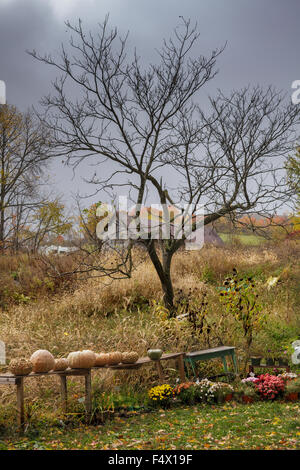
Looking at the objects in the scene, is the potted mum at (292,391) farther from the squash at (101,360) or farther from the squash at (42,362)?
the squash at (42,362)

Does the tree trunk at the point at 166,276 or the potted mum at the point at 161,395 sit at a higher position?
the tree trunk at the point at 166,276

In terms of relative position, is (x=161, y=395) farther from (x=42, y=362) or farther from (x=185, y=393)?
(x=42, y=362)

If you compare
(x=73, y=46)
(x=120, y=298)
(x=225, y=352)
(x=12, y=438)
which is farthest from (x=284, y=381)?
(x=73, y=46)

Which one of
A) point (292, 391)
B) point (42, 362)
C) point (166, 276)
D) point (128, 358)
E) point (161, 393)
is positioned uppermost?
point (166, 276)

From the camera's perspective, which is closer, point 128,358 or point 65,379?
point 65,379

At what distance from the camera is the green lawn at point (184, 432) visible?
4.23m

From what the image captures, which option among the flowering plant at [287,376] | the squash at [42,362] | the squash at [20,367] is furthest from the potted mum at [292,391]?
the squash at [20,367]

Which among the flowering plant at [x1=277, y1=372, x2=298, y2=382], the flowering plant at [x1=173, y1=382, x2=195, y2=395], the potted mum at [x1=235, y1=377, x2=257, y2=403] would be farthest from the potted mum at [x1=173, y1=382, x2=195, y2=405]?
the flowering plant at [x1=277, y1=372, x2=298, y2=382]

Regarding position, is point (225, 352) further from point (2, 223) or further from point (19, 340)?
point (2, 223)

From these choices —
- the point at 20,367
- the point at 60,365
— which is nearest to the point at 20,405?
the point at 20,367

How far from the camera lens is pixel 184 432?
14.9 ft

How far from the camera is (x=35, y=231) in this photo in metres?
16.8

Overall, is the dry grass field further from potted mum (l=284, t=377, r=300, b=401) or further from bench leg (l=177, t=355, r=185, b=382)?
potted mum (l=284, t=377, r=300, b=401)

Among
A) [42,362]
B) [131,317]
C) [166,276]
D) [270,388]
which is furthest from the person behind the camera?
[131,317]
